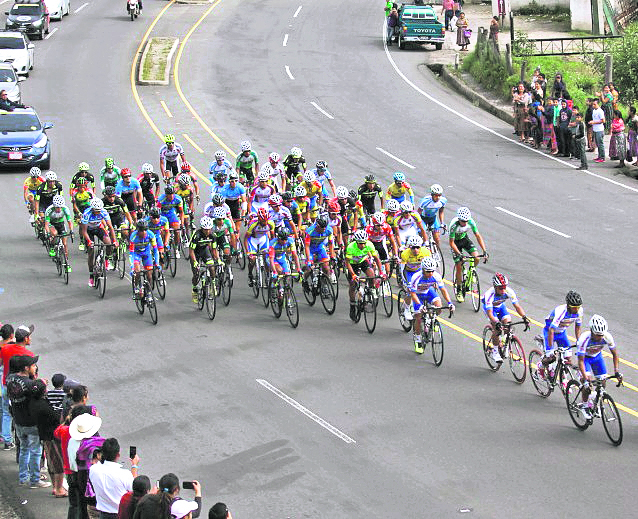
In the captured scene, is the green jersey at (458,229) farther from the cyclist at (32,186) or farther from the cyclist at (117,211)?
the cyclist at (32,186)

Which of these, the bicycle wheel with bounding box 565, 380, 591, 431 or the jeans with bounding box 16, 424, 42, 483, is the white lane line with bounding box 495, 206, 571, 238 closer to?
the bicycle wheel with bounding box 565, 380, 591, 431

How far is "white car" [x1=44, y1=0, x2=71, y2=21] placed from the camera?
59000mm

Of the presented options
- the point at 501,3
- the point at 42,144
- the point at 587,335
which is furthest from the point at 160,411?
the point at 501,3

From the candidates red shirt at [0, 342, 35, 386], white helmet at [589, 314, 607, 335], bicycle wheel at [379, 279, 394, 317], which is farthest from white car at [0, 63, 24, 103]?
white helmet at [589, 314, 607, 335]

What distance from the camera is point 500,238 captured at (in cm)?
2869

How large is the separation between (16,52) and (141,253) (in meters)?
27.2

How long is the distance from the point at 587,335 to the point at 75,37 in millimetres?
43036

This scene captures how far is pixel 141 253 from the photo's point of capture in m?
23.4

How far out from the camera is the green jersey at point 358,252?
72.4 ft

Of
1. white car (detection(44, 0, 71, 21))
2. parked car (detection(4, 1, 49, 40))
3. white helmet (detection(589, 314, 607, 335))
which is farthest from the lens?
white car (detection(44, 0, 71, 21))

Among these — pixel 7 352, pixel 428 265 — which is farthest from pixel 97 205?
pixel 7 352

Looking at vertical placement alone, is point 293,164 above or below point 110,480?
above

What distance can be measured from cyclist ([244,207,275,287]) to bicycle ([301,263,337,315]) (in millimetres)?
1003

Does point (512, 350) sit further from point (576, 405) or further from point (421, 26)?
point (421, 26)
